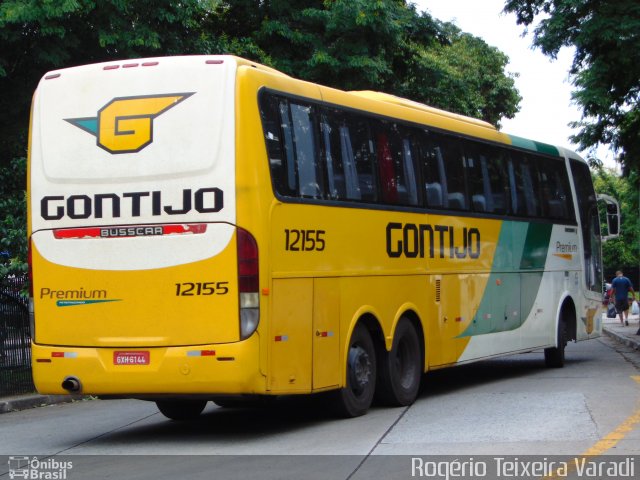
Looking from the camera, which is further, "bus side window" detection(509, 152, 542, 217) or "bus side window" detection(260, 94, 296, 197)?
"bus side window" detection(509, 152, 542, 217)

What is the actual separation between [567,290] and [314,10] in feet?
27.0

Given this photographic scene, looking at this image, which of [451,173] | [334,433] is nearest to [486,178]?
[451,173]

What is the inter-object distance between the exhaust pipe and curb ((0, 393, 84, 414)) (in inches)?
186

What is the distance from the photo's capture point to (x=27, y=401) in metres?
16.2

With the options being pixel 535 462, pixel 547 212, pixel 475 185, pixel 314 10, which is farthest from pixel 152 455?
pixel 314 10

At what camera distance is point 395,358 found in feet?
45.1

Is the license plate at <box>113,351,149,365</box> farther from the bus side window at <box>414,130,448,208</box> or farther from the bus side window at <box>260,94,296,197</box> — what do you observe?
the bus side window at <box>414,130,448,208</box>

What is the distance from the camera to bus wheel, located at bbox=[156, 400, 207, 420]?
1321 centimetres

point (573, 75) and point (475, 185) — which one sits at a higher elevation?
point (573, 75)

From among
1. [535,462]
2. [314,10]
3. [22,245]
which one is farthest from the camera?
[314,10]

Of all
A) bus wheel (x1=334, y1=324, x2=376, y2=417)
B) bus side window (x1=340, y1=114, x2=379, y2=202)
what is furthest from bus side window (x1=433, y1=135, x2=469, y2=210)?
bus wheel (x1=334, y1=324, x2=376, y2=417)

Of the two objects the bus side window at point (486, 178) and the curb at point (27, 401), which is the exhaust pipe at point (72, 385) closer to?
the curb at point (27, 401)

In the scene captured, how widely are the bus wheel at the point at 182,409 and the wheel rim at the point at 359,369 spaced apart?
181 cm

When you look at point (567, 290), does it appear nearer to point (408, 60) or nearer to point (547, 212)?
point (547, 212)
